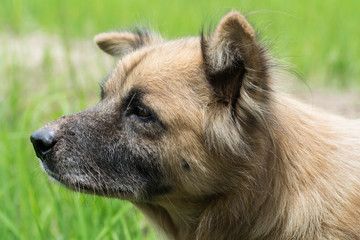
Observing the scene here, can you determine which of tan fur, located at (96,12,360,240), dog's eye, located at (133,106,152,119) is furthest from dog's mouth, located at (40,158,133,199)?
dog's eye, located at (133,106,152,119)

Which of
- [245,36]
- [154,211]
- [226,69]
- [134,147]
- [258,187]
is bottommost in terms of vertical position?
[154,211]

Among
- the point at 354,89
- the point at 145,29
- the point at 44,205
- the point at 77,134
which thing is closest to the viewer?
the point at 77,134

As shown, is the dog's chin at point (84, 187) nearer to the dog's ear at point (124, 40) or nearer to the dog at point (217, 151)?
the dog at point (217, 151)

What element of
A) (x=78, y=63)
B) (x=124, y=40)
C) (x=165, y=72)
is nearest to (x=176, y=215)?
(x=165, y=72)

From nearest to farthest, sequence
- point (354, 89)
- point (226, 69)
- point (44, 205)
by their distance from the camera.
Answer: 1. point (226, 69)
2. point (44, 205)
3. point (354, 89)

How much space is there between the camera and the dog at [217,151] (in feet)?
9.36

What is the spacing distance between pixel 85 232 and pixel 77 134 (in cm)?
94

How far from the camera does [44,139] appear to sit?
2992mm

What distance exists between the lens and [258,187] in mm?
2947

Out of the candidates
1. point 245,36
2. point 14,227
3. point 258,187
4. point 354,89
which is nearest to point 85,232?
point 14,227

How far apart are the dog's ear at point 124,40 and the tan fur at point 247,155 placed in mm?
766

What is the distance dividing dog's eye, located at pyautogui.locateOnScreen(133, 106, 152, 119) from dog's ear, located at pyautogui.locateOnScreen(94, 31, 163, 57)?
89 centimetres

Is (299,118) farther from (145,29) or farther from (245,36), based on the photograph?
(145,29)

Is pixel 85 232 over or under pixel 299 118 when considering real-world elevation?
under
